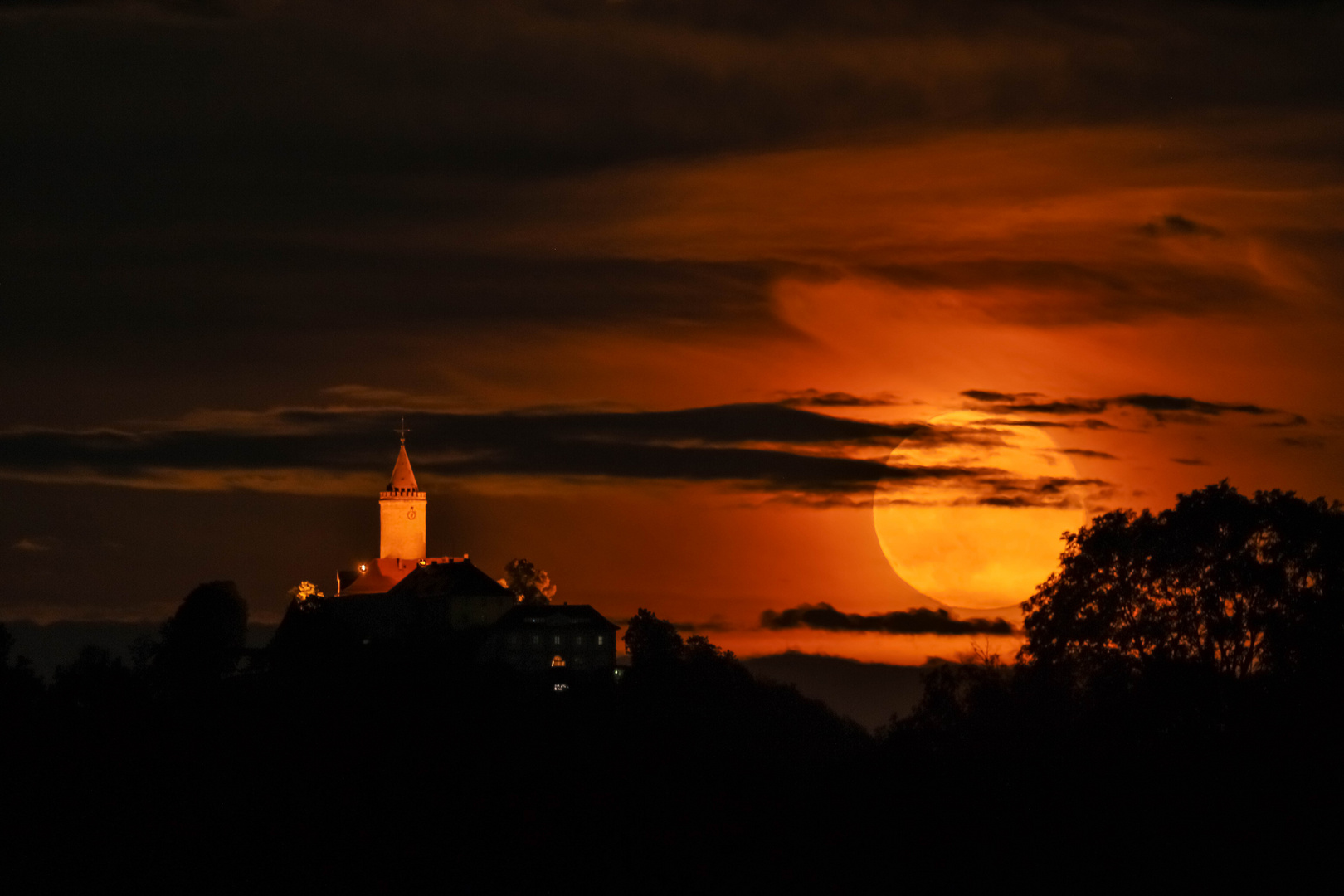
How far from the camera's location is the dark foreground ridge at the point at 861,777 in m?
40.5

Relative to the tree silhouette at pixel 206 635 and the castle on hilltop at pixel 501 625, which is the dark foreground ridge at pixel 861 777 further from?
the castle on hilltop at pixel 501 625

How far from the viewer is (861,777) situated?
49.2 meters

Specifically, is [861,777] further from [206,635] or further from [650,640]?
[206,635]

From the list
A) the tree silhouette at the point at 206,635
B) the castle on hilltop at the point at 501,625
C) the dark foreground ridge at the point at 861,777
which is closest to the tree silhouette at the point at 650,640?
the castle on hilltop at the point at 501,625

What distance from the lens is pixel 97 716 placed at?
58719 millimetres

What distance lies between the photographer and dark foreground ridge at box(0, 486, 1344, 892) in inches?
1594

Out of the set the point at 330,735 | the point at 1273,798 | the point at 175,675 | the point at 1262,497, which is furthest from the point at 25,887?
the point at 175,675

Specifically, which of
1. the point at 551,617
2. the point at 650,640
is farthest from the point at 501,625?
the point at 650,640

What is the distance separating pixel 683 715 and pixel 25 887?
8554 centimetres

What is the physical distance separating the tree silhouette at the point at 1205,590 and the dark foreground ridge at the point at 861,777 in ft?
0.32

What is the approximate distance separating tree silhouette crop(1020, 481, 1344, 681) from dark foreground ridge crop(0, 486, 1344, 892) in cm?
10

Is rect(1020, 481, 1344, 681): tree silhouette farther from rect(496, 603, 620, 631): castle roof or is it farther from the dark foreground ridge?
rect(496, 603, 620, 631): castle roof

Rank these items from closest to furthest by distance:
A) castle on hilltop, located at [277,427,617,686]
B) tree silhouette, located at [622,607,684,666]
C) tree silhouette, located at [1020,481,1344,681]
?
tree silhouette, located at [1020,481,1344,681]
tree silhouette, located at [622,607,684,666]
castle on hilltop, located at [277,427,617,686]

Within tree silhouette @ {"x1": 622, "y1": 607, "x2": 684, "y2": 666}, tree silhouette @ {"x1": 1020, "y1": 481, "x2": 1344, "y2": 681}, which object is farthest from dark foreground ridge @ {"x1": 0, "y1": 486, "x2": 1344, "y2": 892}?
tree silhouette @ {"x1": 622, "y1": 607, "x2": 684, "y2": 666}
